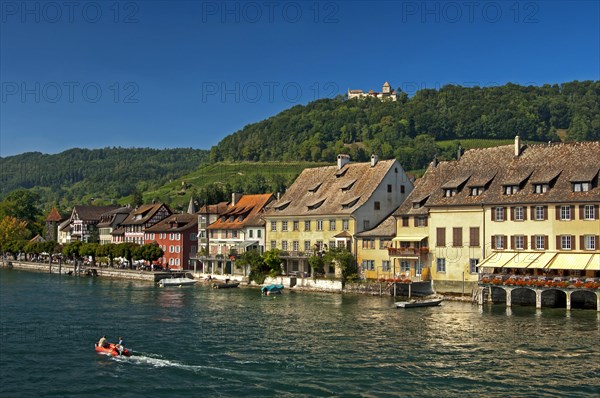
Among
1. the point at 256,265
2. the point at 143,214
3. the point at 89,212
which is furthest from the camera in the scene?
the point at 89,212

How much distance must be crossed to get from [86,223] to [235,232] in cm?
7382

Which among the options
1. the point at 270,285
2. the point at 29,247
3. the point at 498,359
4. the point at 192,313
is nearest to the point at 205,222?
the point at 270,285

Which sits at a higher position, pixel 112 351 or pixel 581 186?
pixel 581 186

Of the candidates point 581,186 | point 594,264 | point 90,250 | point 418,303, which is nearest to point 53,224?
point 90,250

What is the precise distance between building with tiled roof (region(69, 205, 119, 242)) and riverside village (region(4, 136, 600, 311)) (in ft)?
192

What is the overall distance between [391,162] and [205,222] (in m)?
39.6

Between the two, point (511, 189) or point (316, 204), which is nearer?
point (511, 189)

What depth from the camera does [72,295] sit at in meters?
87.5

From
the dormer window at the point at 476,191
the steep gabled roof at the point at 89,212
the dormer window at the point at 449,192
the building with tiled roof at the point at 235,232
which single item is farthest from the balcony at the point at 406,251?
the steep gabled roof at the point at 89,212

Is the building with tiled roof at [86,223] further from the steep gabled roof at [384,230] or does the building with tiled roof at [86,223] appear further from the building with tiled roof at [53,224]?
the steep gabled roof at [384,230]

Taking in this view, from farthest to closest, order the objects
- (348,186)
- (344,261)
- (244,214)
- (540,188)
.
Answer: (244,214), (348,186), (344,261), (540,188)

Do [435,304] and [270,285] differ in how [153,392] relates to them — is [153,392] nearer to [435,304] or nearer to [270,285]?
[435,304]

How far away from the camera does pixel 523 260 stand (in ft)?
222

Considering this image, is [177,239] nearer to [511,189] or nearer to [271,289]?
[271,289]
